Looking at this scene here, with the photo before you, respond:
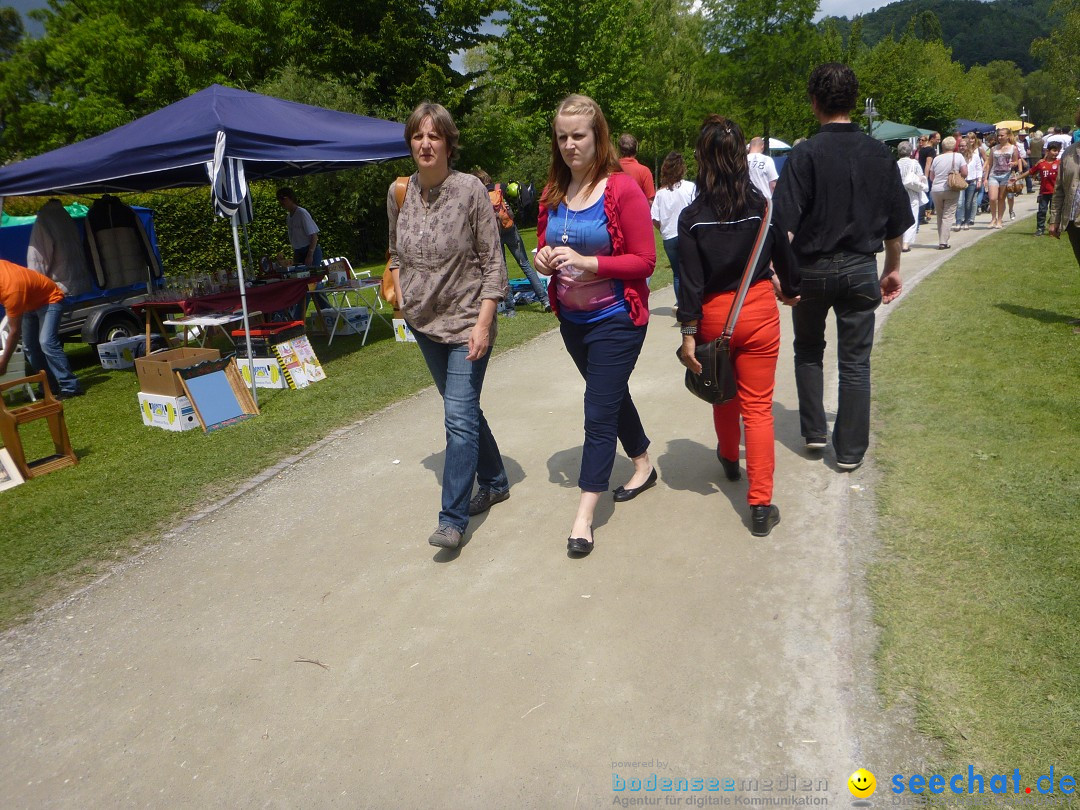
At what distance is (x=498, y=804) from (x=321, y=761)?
650 mm

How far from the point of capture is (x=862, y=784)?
7.51ft

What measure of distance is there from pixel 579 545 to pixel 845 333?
1937 millimetres

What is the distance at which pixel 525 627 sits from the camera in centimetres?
324

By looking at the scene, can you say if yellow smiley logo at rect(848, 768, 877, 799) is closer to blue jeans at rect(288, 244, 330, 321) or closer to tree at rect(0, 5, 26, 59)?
blue jeans at rect(288, 244, 330, 321)

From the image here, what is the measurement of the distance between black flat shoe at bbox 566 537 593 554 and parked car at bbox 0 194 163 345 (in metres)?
8.24

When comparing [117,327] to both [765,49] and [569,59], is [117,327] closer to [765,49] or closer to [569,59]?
[569,59]

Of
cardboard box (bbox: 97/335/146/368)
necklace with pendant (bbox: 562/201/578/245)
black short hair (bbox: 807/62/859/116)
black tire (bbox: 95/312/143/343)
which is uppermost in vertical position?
black short hair (bbox: 807/62/859/116)

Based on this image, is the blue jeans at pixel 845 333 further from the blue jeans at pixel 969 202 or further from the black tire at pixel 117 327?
the blue jeans at pixel 969 202

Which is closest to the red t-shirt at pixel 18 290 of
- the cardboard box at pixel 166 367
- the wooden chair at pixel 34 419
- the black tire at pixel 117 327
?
the wooden chair at pixel 34 419

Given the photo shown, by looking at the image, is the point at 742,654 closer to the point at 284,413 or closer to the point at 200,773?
the point at 200,773

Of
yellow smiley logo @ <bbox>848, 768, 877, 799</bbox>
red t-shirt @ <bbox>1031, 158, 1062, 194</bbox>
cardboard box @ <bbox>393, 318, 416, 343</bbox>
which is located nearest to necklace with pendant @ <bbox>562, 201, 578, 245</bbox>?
yellow smiley logo @ <bbox>848, 768, 877, 799</bbox>

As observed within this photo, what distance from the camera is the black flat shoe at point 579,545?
3740 millimetres

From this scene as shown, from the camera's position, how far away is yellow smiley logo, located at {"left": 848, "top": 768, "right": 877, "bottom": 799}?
2264 mm

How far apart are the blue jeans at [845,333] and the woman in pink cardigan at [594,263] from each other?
3.79 feet
